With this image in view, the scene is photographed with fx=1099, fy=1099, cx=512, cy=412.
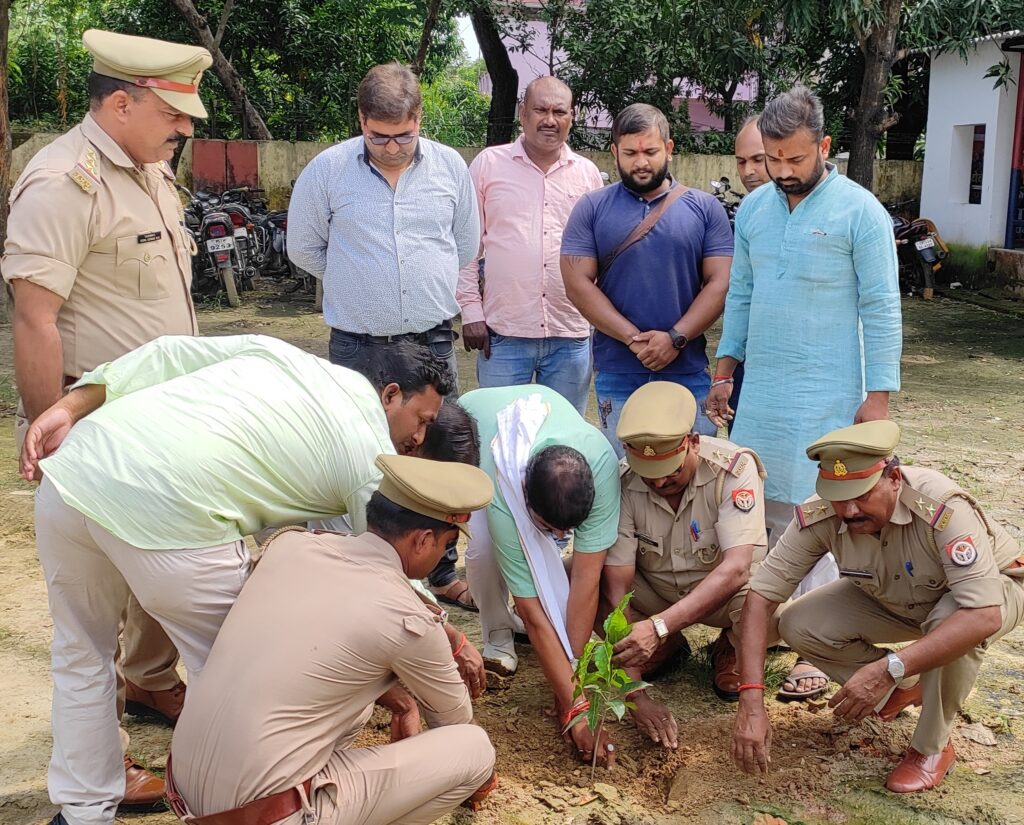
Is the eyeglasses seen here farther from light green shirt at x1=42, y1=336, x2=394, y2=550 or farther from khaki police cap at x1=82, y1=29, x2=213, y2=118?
light green shirt at x1=42, y1=336, x2=394, y2=550

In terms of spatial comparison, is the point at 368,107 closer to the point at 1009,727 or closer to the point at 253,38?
the point at 1009,727

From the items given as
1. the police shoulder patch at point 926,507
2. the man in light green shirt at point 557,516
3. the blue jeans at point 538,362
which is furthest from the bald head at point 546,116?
the police shoulder patch at point 926,507

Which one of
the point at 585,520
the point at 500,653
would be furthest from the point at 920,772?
the point at 500,653

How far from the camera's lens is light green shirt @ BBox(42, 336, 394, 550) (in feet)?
8.45

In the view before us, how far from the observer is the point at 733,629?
373cm

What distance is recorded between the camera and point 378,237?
4.32m

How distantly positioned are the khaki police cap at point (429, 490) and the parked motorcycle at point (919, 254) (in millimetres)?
10841

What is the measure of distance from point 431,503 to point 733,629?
161 centimetres

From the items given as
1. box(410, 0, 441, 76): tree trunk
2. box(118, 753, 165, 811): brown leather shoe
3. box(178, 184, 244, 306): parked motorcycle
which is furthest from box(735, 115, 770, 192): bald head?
box(410, 0, 441, 76): tree trunk

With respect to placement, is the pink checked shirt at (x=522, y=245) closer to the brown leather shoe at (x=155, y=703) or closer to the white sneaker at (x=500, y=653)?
the white sneaker at (x=500, y=653)

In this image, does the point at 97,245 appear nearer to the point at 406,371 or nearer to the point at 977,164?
the point at 406,371

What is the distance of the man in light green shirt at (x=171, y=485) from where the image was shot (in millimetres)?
2588

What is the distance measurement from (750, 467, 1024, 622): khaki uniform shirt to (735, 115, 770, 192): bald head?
196 centimetres

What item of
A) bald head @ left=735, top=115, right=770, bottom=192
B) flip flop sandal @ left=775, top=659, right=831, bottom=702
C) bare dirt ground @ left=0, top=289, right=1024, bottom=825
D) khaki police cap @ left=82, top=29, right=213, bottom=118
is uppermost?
khaki police cap @ left=82, top=29, right=213, bottom=118
